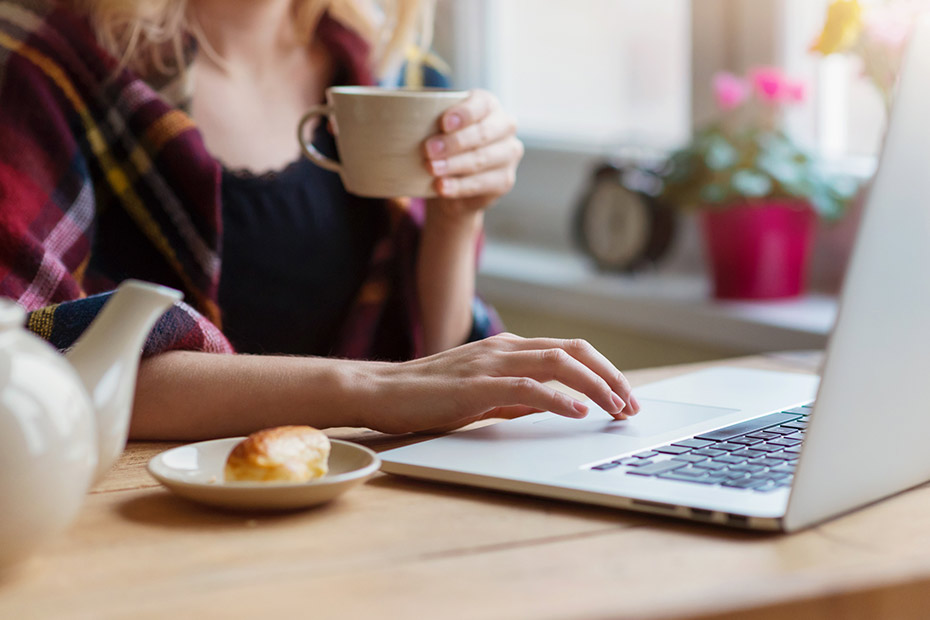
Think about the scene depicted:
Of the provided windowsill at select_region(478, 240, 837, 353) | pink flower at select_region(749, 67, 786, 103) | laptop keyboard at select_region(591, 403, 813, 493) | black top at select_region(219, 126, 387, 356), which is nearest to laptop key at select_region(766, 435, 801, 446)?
laptop keyboard at select_region(591, 403, 813, 493)

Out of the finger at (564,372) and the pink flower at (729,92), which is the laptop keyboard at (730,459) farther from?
the pink flower at (729,92)

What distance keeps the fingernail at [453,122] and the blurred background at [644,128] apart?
0.54 metres

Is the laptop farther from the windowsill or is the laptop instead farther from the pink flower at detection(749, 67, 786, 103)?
the pink flower at detection(749, 67, 786, 103)

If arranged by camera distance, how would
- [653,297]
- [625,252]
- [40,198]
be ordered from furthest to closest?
[625,252] < [653,297] < [40,198]

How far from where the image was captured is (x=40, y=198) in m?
0.97

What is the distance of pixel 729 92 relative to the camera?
1779mm

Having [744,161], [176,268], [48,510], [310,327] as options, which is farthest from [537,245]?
[48,510]

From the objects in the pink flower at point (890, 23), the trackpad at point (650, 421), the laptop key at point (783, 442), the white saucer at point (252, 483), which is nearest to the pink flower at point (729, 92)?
the pink flower at point (890, 23)

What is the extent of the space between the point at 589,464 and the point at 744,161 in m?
1.17

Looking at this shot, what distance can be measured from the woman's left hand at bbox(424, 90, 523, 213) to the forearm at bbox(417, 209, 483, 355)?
7 centimetres

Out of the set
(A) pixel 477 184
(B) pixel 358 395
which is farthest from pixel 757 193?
(B) pixel 358 395

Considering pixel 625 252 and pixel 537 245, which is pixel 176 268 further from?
pixel 537 245

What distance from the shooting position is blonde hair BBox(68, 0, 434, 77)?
3.74 ft

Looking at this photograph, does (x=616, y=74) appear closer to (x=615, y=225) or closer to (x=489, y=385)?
(x=615, y=225)
